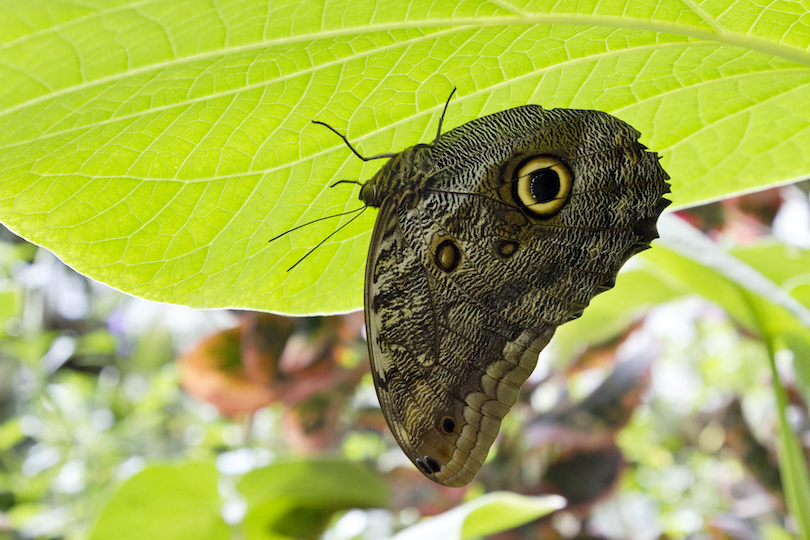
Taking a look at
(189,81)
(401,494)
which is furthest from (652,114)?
(401,494)

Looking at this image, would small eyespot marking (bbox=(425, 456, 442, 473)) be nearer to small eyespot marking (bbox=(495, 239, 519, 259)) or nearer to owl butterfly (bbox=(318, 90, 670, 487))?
owl butterfly (bbox=(318, 90, 670, 487))

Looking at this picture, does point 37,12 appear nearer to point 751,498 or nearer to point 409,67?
point 409,67

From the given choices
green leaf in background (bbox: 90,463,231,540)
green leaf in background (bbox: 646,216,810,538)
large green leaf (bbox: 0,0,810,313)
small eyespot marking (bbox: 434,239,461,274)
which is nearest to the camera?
large green leaf (bbox: 0,0,810,313)

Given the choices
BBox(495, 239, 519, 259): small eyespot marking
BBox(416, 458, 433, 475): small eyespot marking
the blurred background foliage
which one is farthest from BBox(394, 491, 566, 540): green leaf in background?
BBox(495, 239, 519, 259): small eyespot marking

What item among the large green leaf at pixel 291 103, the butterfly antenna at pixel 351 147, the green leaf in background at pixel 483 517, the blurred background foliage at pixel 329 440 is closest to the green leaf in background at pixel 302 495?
the blurred background foliage at pixel 329 440

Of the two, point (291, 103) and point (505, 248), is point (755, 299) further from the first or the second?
point (291, 103)

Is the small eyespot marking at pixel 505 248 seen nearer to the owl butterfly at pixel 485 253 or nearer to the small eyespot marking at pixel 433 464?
the owl butterfly at pixel 485 253
